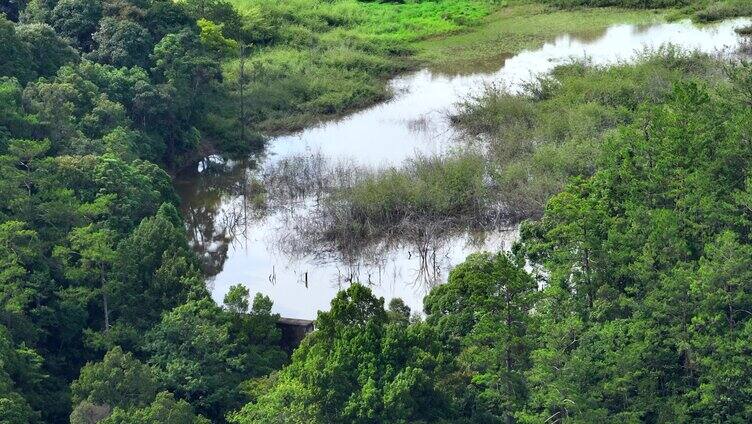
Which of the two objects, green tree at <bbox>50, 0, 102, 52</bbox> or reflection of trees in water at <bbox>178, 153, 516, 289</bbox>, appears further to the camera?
green tree at <bbox>50, 0, 102, 52</bbox>

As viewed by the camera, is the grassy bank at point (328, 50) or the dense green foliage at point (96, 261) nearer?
the dense green foliage at point (96, 261)

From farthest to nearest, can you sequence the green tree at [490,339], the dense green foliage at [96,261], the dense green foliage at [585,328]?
1. the dense green foliage at [96,261]
2. the green tree at [490,339]
3. the dense green foliage at [585,328]

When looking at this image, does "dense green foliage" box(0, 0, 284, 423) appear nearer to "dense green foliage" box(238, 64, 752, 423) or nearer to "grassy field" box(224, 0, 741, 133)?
"dense green foliage" box(238, 64, 752, 423)

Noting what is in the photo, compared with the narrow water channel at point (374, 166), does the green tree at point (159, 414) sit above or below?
below

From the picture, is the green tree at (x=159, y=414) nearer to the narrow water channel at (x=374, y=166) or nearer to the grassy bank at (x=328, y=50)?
the narrow water channel at (x=374, y=166)

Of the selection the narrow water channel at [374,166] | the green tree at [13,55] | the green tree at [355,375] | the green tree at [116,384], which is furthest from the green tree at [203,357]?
the green tree at [13,55]

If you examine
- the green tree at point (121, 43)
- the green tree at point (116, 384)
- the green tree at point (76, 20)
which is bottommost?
the green tree at point (116, 384)

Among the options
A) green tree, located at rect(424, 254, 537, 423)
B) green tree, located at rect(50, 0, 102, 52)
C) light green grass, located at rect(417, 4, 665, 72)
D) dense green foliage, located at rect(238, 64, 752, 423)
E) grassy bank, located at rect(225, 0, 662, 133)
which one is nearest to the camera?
dense green foliage, located at rect(238, 64, 752, 423)

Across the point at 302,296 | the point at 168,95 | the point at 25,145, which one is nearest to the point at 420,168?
the point at 302,296

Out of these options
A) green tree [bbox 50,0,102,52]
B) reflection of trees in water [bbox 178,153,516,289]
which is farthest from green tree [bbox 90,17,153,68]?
reflection of trees in water [bbox 178,153,516,289]
